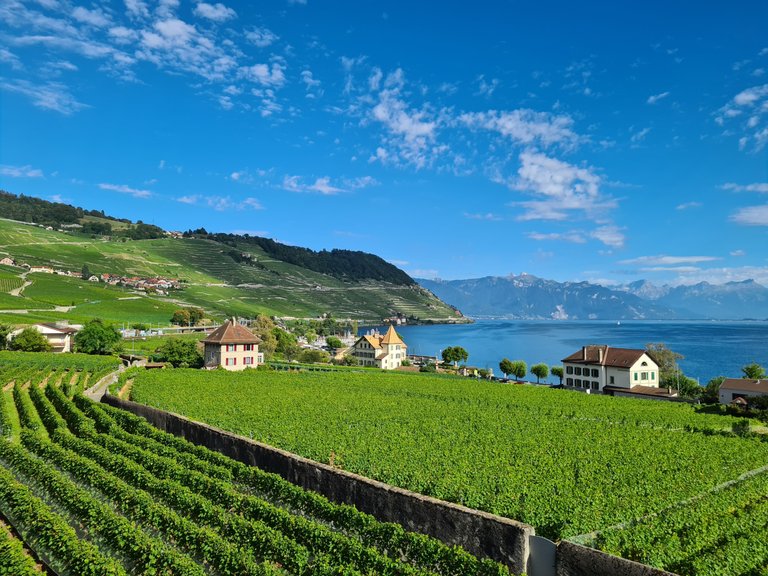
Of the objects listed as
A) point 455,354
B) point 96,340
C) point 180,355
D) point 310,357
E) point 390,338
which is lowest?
point 310,357

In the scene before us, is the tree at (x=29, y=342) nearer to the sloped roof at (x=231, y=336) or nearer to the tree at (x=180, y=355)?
the tree at (x=180, y=355)

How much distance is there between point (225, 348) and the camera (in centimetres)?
7362

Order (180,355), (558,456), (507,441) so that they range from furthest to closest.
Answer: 1. (180,355)
2. (507,441)
3. (558,456)

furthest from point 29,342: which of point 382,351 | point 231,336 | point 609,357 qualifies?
point 609,357

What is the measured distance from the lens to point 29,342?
75.1 meters

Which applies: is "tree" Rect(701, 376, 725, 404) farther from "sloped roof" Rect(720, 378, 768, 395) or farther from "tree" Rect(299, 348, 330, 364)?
"tree" Rect(299, 348, 330, 364)

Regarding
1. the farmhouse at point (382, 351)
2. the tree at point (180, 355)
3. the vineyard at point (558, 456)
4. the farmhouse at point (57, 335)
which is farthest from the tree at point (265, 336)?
the vineyard at point (558, 456)

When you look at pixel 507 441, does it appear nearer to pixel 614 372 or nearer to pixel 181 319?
pixel 614 372

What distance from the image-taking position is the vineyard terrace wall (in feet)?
37.9

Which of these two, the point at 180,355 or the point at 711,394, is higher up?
the point at 711,394

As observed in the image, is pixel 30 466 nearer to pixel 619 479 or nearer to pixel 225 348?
pixel 619 479

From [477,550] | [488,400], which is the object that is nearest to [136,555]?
[477,550]

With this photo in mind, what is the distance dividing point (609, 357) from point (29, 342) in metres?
89.5

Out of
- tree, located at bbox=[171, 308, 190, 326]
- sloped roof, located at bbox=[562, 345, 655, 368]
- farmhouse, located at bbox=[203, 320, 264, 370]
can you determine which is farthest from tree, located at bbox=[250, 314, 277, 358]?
sloped roof, located at bbox=[562, 345, 655, 368]
